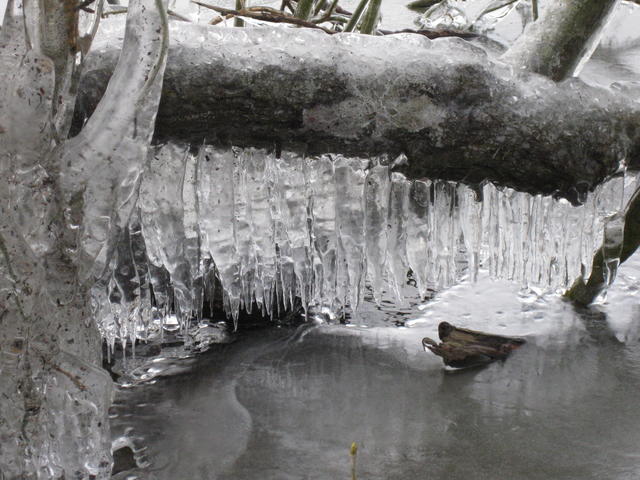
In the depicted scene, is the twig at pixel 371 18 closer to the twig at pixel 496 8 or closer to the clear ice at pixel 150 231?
the clear ice at pixel 150 231

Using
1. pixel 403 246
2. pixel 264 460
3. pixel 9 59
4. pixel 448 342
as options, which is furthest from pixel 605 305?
pixel 9 59

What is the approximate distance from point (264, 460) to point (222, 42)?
124 centimetres

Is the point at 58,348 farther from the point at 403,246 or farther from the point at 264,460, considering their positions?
the point at 403,246

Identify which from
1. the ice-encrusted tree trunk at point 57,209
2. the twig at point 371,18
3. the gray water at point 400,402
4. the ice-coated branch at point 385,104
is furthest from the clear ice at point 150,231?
the twig at point 371,18

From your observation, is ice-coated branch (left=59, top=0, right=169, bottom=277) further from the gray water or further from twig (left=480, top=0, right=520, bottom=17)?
twig (left=480, top=0, right=520, bottom=17)

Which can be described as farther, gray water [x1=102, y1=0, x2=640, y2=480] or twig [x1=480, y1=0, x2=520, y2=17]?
twig [x1=480, y1=0, x2=520, y2=17]

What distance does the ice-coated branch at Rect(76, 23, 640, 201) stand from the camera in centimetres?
237

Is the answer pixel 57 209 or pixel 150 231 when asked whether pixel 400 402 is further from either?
pixel 57 209

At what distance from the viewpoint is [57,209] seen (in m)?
1.99

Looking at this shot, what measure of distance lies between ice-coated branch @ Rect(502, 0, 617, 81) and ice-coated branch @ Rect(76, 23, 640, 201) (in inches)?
4.9

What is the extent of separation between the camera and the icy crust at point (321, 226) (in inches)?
102

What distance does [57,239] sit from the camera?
79.2 inches

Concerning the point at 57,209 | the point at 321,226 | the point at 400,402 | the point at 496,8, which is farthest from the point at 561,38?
the point at 496,8

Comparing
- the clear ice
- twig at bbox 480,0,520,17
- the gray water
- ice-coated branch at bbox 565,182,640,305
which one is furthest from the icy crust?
twig at bbox 480,0,520,17
